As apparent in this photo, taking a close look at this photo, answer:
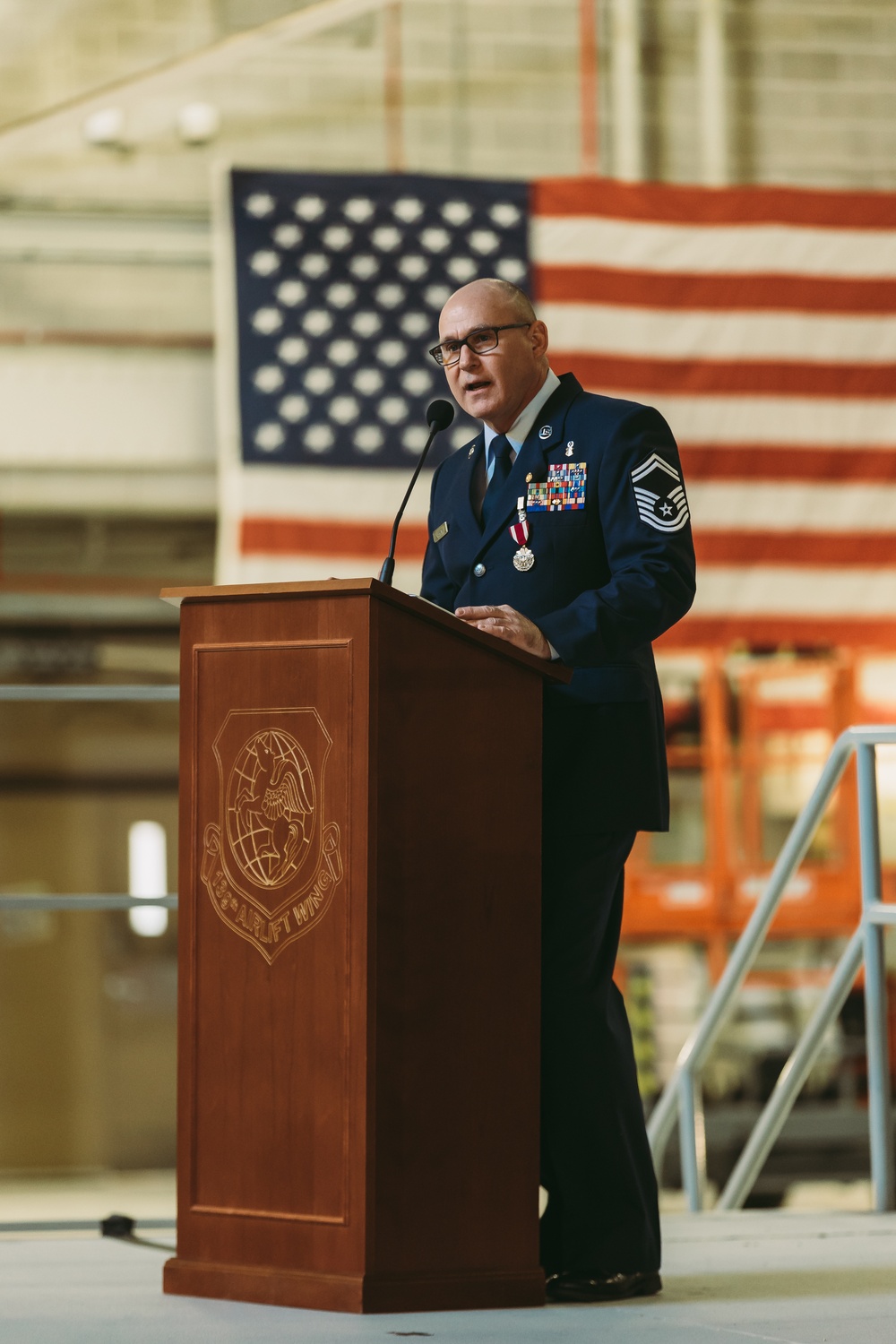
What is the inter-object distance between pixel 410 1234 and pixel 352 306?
473cm

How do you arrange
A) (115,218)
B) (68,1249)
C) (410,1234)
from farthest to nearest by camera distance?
(115,218), (68,1249), (410,1234)

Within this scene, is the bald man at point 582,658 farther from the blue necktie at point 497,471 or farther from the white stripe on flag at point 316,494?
the white stripe on flag at point 316,494

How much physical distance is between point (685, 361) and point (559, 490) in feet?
14.6

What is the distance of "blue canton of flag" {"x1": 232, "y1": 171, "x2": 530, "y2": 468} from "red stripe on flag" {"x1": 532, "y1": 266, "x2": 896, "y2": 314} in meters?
0.34

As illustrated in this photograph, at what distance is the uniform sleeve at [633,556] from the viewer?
1698 mm

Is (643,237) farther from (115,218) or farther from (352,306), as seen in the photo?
(115,218)

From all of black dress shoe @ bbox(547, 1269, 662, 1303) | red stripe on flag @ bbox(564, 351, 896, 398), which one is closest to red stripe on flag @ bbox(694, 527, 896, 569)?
red stripe on flag @ bbox(564, 351, 896, 398)

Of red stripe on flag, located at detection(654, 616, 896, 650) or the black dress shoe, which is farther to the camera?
red stripe on flag, located at detection(654, 616, 896, 650)

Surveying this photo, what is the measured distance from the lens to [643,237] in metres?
6.03

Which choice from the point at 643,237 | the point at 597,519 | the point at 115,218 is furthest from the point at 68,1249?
the point at 115,218

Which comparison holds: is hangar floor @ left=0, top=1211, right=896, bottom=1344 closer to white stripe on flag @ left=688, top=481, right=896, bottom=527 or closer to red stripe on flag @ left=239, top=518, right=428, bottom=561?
red stripe on flag @ left=239, top=518, right=428, bottom=561

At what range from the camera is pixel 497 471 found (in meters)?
1.90

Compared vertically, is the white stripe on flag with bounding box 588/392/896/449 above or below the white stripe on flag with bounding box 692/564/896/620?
above

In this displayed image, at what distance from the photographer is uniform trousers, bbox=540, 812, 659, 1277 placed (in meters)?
1.72
